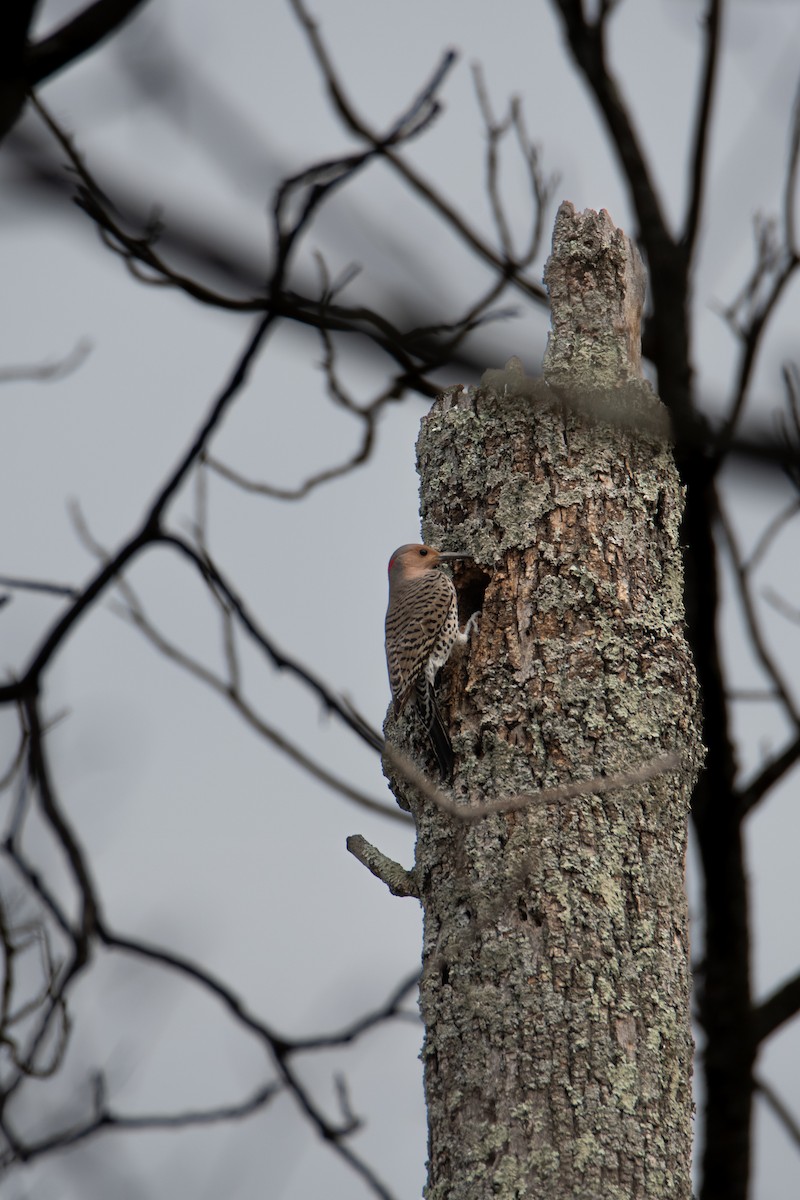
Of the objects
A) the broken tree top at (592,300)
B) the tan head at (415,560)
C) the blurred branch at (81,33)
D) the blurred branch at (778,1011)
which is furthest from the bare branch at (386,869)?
the blurred branch at (81,33)

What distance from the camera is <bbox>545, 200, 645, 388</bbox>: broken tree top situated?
4.28 metres

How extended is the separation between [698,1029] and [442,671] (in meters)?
2.21

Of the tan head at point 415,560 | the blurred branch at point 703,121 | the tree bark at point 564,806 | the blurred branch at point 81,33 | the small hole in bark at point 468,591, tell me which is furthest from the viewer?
the blurred branch at point 703,121

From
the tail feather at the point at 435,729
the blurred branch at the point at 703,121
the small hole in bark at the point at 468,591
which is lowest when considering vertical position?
the tail feather at the point at 435,729

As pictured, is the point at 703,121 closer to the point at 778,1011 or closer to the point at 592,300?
the point at 592,300

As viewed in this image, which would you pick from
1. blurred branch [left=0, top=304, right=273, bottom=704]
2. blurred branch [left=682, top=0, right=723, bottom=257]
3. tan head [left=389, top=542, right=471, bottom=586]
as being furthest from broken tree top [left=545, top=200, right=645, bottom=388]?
blurred branch [left=0, top=304, right=273, bottom=704]

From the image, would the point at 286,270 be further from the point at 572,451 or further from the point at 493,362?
the point at 572,451

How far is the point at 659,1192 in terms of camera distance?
3.07 metres

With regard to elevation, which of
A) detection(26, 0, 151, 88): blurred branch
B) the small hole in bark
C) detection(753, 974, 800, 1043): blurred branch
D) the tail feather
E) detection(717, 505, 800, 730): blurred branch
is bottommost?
detection(26, 0, 151, 88): blurred branch

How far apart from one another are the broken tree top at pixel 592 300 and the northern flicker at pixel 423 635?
763 millimetres

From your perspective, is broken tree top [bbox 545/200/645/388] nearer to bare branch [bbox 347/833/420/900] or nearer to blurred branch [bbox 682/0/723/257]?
blurred branch [bbox 682/0/723/257]

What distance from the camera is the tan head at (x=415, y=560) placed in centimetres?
425

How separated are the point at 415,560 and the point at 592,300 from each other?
121 cm

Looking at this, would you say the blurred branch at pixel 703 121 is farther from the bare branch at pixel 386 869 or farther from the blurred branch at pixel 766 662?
the bare branch at pixel 386 869
